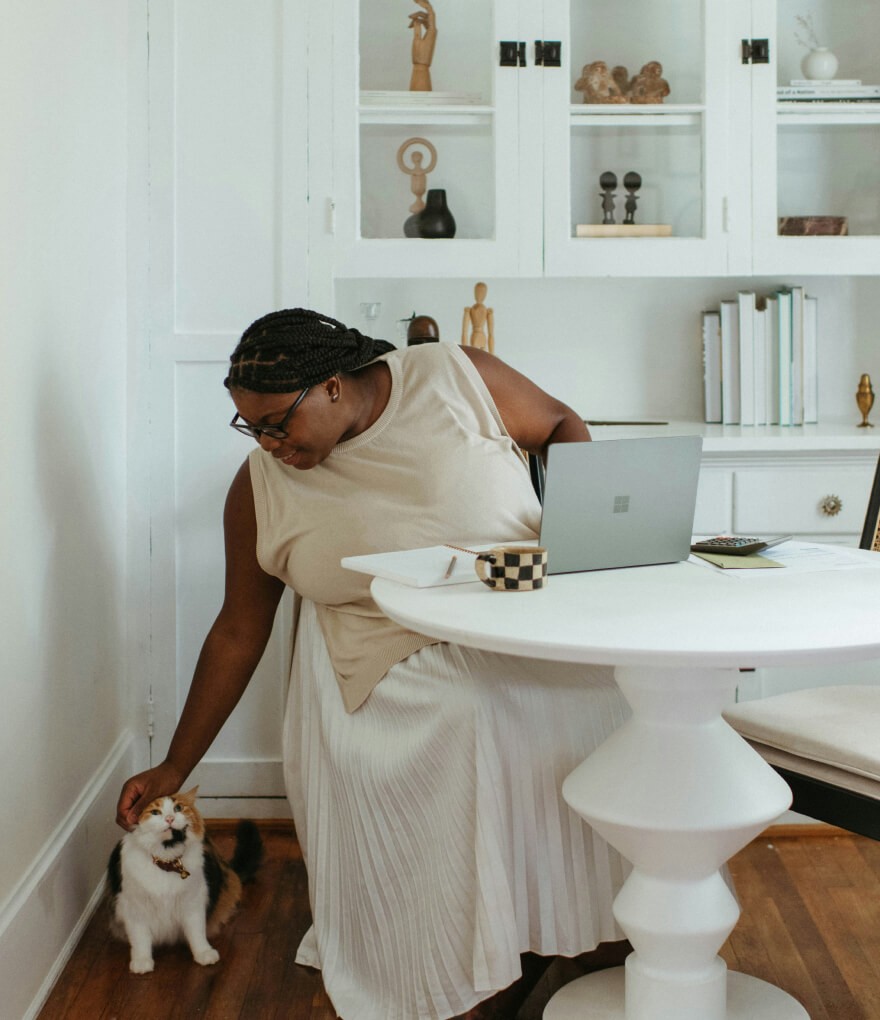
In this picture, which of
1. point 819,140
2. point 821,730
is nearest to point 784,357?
point 819,140

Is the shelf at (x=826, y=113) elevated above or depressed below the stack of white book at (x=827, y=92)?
below

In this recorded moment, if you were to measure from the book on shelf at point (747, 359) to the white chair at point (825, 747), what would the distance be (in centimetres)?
107

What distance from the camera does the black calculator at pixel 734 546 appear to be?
1584 millimetres

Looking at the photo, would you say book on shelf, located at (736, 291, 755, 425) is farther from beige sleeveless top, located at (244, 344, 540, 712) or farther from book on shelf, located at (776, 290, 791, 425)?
beige sleeveless top, located at (244, 344, 540, 712)

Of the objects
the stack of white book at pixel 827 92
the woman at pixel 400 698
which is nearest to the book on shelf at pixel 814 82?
the stack of white book at pixel 827 92

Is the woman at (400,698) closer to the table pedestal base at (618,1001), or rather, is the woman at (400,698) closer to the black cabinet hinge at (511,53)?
the table pedestal base at (618,1001)

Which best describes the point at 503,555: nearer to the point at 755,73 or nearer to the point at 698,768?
the point at 698,768

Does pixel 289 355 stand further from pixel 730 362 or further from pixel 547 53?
pixel 730 362

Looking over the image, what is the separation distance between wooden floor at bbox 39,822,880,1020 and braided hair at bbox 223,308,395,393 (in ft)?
3.25

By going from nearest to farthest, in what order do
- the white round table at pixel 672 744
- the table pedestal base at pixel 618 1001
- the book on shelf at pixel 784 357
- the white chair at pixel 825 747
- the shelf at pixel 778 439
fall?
1. the white round table at pixel 672 744
2. the white chair at pixel 825 747
3. the table pedestal base at pixel 618 1001
4. the shelf at pixel 778 439
5. the book on shelf at pixel 784 357

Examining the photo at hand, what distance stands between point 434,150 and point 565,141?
30 cm

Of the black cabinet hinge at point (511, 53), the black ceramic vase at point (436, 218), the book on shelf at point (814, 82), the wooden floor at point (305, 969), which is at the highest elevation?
the black cabinet hinge at point (511, 53)

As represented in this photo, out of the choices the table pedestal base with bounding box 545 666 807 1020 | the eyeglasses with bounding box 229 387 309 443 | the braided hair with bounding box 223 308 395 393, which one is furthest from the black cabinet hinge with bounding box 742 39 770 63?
the table pedestal base with bounding box 545 666 807 1020

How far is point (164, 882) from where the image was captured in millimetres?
1855
